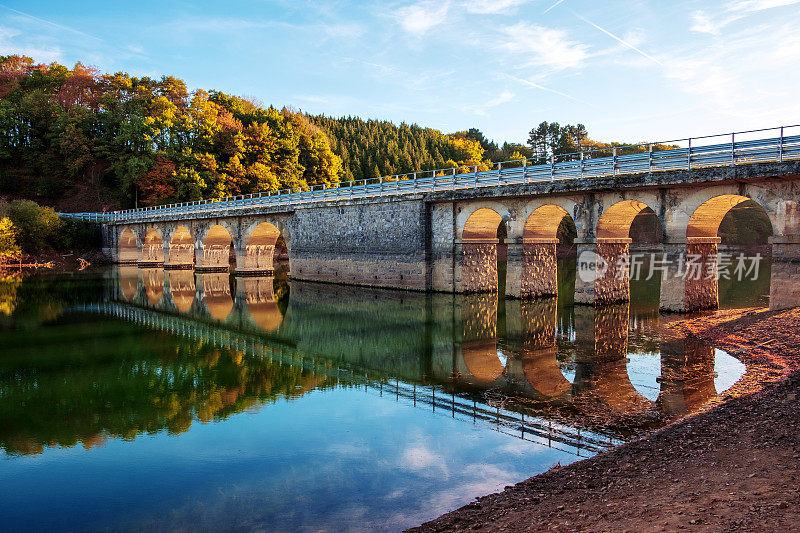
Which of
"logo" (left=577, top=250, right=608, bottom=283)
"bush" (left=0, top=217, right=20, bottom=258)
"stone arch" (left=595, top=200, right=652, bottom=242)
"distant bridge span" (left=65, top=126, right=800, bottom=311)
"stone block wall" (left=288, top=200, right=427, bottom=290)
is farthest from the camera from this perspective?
"bush" (left=0, top=217, right=20, bottom=258)

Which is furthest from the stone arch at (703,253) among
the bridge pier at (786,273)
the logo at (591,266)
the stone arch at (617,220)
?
the logo at (591,266)

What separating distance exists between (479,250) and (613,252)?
6685mm

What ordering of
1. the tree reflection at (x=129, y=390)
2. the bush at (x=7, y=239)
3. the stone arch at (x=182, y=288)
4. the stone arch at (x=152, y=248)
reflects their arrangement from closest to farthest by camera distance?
the tree reflection at (x=129, y=390)
the stone arch at (x=182, y=288)
the bush at (x=7, y=239)
the stone arch at (x=152, y=248)

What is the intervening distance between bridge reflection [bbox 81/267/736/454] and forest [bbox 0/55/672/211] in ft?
93.3

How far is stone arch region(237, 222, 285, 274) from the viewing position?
41.1 metres

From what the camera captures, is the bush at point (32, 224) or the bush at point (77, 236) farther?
the bush at point (77, 236)

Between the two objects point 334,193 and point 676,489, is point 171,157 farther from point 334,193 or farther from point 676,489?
point 676,489

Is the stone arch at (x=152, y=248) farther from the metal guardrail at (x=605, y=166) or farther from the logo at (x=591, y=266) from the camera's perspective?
the logo at (x=591, y=266)

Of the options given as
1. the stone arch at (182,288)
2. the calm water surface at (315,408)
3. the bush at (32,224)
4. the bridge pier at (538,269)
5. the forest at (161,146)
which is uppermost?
the forest at (161,146)

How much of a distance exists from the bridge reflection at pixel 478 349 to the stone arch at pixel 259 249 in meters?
12.3

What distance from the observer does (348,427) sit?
9.99 meters

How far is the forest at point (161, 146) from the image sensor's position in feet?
187

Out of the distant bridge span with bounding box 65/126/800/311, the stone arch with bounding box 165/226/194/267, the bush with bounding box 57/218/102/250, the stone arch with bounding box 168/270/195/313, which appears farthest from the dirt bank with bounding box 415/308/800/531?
the bush with bounding box 57/218/102/250

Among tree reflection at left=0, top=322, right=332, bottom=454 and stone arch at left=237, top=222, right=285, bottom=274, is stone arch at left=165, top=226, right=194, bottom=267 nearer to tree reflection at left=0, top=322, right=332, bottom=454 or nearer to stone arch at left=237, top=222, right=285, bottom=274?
stone arch at left=237, top=222, right=285, bottom=274
